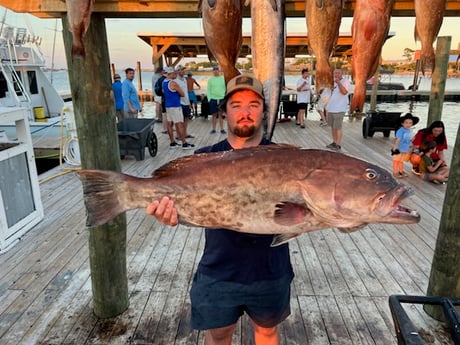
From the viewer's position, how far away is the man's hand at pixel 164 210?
1.72 m

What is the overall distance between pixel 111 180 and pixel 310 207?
3.11 feet

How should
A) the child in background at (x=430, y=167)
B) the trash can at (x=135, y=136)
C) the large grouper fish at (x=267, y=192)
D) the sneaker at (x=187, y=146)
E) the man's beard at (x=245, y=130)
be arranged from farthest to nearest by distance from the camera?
the sneaker at (x=187, y=146) < the trash can at (x=135, y=136) < the child in background at (x=430, y=167) < the man's beard at (x=245, y=130) < the large grouper fish at (x=267, y=192)

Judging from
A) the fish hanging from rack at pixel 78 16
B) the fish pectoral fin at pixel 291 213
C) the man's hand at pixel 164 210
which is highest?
the fish hanging from rack at pixel 78 16

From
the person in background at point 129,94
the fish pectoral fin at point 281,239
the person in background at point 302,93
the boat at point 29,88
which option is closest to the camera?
the fish pectoral fin at point 281,239

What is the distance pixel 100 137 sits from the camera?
9.22 ft

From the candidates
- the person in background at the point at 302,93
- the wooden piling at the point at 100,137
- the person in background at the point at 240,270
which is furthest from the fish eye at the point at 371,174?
the person in background at the point at 302,93

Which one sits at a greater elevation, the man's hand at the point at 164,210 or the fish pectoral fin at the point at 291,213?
the fish pectoral fin at the point at 291,213

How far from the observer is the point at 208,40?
1.52 meters

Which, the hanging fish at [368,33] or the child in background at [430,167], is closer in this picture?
the hanging fish at [368,33]

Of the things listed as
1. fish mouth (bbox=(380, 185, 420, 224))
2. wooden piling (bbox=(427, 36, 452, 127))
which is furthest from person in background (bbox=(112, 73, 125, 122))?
fish mouth (bbox=(380, 185, 420, 224))

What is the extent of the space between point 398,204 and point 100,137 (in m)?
2.22

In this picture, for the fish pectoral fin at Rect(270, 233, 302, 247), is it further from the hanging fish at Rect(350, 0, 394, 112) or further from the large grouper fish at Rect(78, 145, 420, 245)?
the hanging fish at Rect(350, 0, 394, 112)

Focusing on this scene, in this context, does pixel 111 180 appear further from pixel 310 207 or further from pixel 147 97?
pixel 147 97

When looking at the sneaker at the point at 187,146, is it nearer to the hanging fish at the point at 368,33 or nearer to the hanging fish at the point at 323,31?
the hanging fish at the point at 323,31
